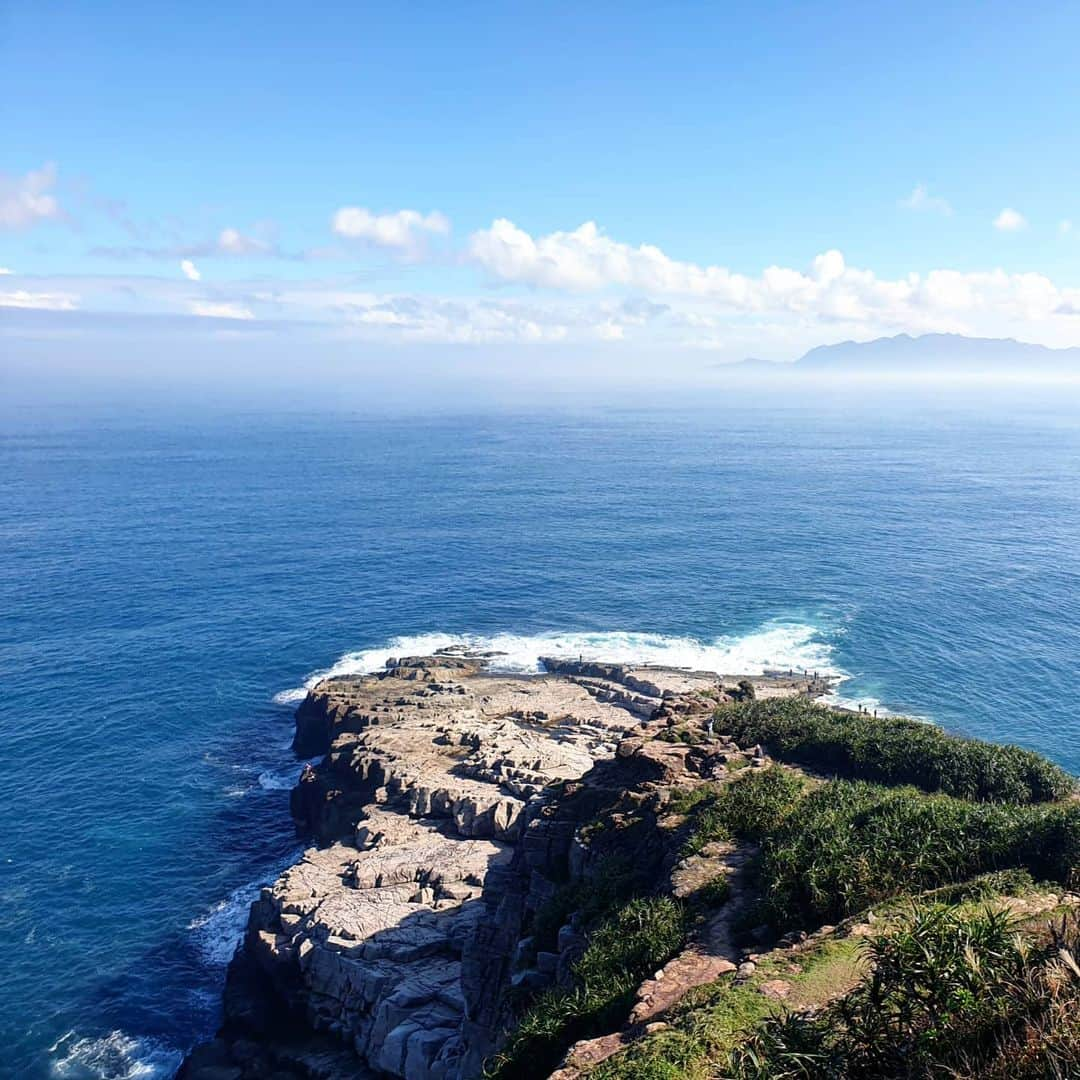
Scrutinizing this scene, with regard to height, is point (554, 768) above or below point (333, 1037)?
above

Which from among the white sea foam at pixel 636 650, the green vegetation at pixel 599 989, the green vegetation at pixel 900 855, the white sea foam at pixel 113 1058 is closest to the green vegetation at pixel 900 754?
the green vegetation at pixel 900 855

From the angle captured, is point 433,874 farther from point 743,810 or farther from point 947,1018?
point 947,1018

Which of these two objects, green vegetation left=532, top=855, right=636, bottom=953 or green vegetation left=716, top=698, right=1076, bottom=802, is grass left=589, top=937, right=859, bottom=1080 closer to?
green vegetation left=532, top=855, right=636, bottom=953

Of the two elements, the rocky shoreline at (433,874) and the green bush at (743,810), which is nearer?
the green bush at (743,810)

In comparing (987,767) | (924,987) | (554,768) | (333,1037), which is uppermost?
(924,987)

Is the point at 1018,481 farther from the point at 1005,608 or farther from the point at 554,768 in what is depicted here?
the point at 554,768

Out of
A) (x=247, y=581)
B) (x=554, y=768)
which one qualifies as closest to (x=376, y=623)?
(x=247, y=581)

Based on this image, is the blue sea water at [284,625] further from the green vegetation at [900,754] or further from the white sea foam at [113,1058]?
the green vegetation at [900,754]
